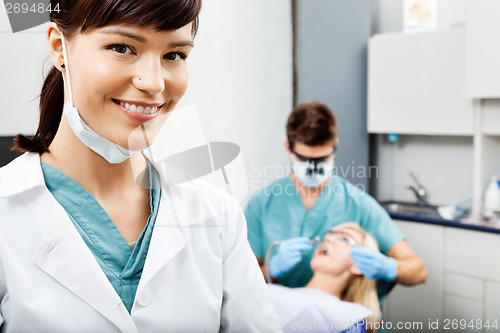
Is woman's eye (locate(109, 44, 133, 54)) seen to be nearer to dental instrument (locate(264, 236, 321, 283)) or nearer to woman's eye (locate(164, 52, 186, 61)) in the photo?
woman's eye (locate(164, 52, 186, 61))

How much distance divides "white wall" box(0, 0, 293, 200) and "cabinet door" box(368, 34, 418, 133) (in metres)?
0.71

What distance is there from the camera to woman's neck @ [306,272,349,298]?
2.15 meters

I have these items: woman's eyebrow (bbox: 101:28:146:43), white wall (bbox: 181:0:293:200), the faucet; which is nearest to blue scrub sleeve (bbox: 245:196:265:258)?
white wall (bbox: 181:0:293:200)

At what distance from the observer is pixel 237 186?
149 centimetres

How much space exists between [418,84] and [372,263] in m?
1.58

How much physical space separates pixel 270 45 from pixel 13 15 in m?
1.74

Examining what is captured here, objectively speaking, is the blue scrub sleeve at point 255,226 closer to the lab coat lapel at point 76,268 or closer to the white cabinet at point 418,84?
the white cabinet at point 418,84

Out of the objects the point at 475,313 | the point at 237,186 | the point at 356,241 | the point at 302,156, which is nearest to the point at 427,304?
the point at 475,313

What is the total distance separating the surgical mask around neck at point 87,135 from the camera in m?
0.86

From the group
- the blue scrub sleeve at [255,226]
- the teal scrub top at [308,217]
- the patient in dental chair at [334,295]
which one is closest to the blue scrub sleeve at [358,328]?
the patient in dental chair at [334,295]

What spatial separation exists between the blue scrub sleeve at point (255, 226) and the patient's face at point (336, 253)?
0.93ft

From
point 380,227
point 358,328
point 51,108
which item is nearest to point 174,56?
point 51,108

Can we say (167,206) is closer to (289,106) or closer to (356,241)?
(356,241)

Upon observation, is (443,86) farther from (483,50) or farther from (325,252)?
(325,252)
